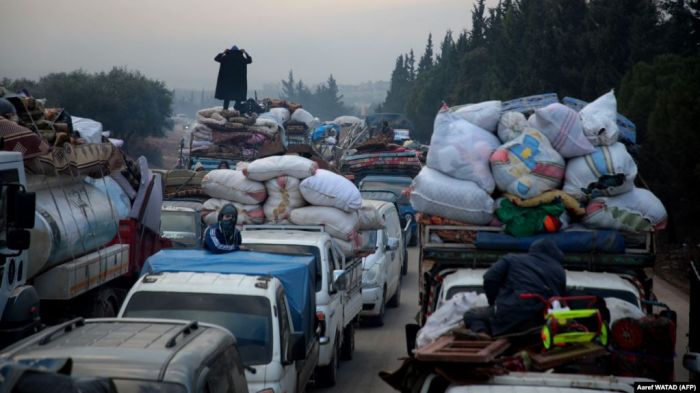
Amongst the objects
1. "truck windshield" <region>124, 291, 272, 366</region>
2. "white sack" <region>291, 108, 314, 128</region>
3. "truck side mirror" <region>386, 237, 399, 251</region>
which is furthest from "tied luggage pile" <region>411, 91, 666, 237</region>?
"white sack" <region>291, 108, 314, 128</region>

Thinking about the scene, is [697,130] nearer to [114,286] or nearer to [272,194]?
[272,194]

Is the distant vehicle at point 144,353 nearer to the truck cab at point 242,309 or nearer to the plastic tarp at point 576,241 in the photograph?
the truck cab at point 242,309

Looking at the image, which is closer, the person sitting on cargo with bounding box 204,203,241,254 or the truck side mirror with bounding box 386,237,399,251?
the person sitting on cargo with bounding box 204,203,241,254

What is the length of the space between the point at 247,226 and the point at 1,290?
228 inches

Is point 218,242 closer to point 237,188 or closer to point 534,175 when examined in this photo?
point 534,175

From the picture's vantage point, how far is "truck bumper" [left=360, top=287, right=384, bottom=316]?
16.7m

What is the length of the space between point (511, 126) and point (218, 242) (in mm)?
3302

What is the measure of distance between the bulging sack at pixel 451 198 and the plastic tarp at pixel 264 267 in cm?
136

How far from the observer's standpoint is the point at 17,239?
8.70 metres

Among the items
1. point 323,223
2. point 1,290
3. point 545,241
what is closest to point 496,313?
point 545,241

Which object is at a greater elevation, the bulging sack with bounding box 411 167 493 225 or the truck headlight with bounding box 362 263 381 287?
the bulging sack with bounding box 411 167 493 225

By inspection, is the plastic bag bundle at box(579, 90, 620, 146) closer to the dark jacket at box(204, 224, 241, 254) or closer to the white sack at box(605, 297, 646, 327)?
the white sack at box(605, 297, 646, 327)

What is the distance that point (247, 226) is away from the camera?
14602 millimetres

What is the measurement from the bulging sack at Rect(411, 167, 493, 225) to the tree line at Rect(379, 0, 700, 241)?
12.4 meters
